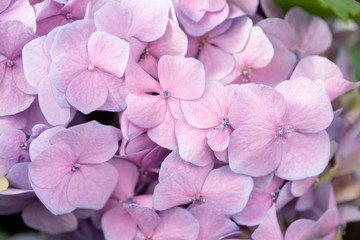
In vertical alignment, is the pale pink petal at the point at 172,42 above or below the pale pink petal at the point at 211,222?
above

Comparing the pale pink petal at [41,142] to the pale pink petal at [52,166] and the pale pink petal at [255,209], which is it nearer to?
the pale pink petal at [52,166]

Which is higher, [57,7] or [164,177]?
[57,7]

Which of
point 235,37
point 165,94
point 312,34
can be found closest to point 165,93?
point 165,94

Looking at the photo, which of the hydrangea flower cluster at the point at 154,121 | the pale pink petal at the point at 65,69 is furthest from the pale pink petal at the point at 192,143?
the pale pink petal at the point at 65,69

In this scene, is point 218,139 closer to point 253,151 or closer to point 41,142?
point 253,151

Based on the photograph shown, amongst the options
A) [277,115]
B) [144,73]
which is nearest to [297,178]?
[277,115]

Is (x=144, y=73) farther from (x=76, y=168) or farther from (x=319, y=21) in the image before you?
(x=319, y=21)
